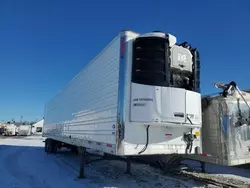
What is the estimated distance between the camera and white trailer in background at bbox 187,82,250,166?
496 cm

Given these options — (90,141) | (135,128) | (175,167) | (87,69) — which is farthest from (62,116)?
(135,128)

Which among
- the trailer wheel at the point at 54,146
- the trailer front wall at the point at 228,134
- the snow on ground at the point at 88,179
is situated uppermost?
the trailer front wall at the point at 228,134

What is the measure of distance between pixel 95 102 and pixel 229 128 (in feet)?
12.0

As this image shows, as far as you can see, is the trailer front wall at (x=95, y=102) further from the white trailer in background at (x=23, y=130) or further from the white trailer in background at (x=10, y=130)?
the white trailer in background at (x=23, y=130)

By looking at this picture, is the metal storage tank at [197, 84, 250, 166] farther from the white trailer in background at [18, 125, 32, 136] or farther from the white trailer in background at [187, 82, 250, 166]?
the white trailer in background at [18, 125, 32, 136]

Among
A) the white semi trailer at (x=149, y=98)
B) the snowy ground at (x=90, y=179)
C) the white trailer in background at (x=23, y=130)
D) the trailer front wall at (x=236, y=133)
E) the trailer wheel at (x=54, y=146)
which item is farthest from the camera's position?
the white trailer in background at (x=23, y=130)

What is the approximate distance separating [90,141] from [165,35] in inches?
145

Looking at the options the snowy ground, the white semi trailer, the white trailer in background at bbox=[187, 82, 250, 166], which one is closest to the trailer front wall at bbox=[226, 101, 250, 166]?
the white trailer in background at bbox=[187, 82, 250, 166]

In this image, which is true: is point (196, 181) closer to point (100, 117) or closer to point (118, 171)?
point (118, 171)

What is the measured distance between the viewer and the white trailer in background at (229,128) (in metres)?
4.96

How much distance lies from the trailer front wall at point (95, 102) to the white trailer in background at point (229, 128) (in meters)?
2.52

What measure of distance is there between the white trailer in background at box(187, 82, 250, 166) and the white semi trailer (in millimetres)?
381

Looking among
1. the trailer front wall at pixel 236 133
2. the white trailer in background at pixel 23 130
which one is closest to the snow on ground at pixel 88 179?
the trailer front wall at pixel 236 133

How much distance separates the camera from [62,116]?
1066 centimetres
